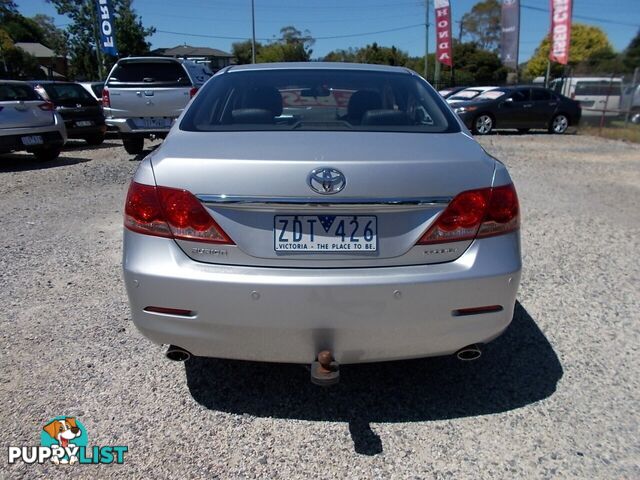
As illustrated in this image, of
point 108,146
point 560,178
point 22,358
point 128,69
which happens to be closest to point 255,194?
point 22,358

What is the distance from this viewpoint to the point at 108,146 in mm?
13422

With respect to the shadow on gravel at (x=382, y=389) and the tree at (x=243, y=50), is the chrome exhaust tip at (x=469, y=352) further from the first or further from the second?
the tree at (x=243, y=50)

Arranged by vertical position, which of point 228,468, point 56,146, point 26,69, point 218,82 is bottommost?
point 228,468

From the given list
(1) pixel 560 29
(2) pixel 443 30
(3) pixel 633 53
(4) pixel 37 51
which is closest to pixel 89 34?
(4) pixel 37 51

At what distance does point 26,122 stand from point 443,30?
2511 cm

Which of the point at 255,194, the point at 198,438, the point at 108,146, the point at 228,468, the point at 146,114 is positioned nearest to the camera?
the point at 255,194

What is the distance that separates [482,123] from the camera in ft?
55.5

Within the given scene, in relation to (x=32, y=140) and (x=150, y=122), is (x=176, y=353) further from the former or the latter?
(x=32, y=140)

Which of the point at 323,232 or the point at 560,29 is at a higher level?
the point at 560,29

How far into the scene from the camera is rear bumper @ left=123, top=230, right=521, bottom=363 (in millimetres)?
2109

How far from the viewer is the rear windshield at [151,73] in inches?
407

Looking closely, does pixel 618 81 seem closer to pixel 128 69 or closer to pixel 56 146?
pixel 128 69

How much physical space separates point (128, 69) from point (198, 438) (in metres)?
9.63

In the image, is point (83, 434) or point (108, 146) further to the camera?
point (108, 146)
